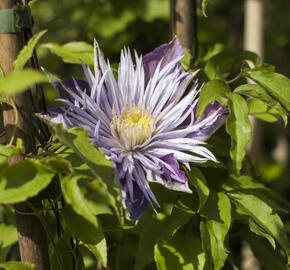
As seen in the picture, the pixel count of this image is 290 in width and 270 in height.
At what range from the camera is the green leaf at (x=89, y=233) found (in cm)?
75

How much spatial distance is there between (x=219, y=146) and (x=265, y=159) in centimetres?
127

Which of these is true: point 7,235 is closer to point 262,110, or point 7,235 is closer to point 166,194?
point 166,194

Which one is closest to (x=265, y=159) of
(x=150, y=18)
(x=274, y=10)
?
(x=274, y=10)

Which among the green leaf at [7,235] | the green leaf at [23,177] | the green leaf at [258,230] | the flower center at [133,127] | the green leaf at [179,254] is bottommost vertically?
the green leaf at [7,235]

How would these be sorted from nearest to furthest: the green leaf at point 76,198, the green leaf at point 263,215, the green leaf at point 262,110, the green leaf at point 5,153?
the green leaf at point 76,198
the green leaf at point 5,153
the green leaf at point 263,215
the green leaf at point 262,110

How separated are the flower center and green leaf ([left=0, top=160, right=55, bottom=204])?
14cm

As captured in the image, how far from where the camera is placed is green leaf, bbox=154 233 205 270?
0.84 m

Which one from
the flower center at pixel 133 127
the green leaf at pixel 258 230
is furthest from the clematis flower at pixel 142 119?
the green leaf at pixel 258 230

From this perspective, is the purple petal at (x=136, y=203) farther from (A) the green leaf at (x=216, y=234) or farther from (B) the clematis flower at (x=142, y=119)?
(A) the green leaf at (x=216, y=234)

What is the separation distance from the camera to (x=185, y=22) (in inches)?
41.5

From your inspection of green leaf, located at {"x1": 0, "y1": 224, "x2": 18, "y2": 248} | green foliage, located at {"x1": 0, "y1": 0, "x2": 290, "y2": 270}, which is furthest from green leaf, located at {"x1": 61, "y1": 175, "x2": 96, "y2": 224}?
green leaf, located at {"x1": 0, "y1": 224, "x2": 18, "y2": 248}

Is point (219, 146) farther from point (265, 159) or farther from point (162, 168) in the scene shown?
point (265, 159)

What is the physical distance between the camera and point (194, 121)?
81 cm

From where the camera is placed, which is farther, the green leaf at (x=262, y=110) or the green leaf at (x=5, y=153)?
the green leaf at (x=262, y=110)
